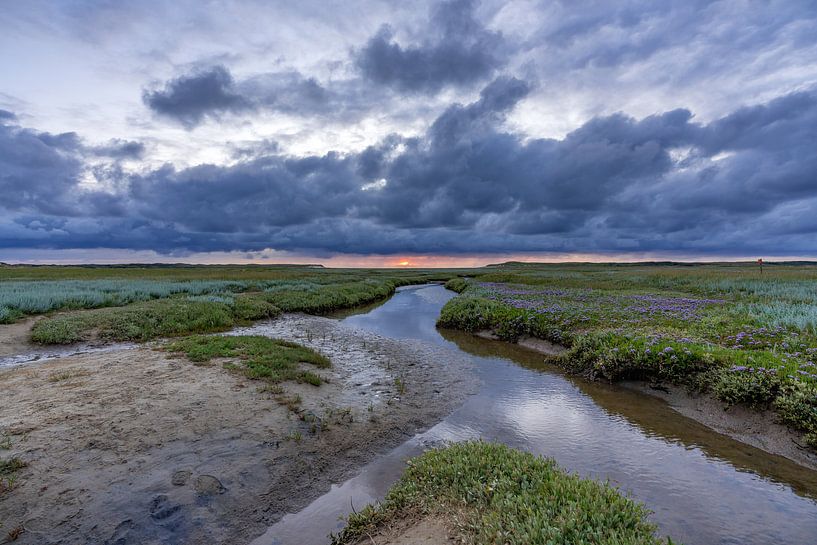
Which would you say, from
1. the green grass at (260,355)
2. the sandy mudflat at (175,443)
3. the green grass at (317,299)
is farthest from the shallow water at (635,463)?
the green grass at (317,299)

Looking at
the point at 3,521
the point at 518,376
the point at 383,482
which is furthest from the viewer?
the point at 518,376

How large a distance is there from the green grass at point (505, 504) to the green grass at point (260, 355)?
644 cm

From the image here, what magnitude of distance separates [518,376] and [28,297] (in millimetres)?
30588

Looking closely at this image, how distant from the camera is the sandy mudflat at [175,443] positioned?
582 centimetres

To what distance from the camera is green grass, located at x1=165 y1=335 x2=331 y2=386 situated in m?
12.1

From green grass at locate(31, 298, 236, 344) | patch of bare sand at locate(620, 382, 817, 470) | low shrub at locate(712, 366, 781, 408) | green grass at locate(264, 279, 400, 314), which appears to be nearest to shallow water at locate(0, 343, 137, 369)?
green grass at locate(31, 298, 236, 344)

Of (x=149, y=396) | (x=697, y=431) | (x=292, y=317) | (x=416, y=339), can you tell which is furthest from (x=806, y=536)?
(x=292, y=317)

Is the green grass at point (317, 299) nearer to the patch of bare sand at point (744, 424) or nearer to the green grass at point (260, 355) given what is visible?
the green grass at point (260, 355)

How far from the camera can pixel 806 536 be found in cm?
568

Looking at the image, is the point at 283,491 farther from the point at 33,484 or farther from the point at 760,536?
the point at 760,536

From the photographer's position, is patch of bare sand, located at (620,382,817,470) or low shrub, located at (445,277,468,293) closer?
patch of bare sand, located at (620,382,817,470)

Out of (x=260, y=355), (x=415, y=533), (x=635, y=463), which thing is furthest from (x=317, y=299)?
(x=415, y=533)

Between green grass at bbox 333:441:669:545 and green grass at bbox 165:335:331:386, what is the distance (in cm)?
644

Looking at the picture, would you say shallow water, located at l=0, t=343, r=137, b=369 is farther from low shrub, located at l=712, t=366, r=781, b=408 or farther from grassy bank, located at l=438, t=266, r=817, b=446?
low shrub, located at l=712, t=366, r=781, b=408
